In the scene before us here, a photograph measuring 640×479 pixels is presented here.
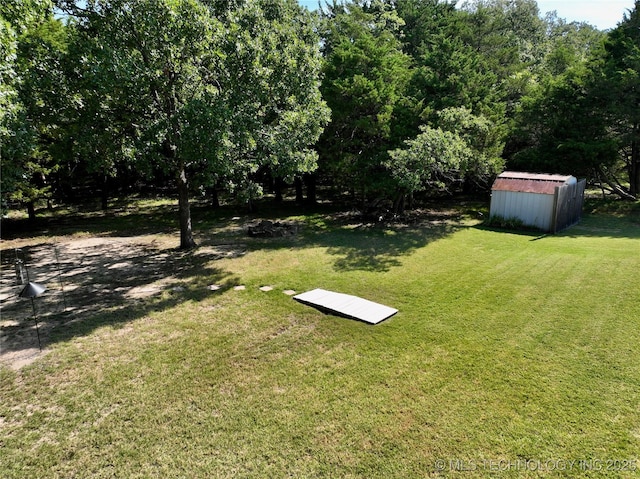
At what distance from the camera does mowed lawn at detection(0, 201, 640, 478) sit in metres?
4.18

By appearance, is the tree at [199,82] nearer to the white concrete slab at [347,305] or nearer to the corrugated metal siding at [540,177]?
the white concrete slab at [347,305]

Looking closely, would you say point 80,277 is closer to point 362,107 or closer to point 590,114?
point 362,107

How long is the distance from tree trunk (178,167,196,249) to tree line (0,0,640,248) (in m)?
0.05

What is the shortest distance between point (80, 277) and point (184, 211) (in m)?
3.51

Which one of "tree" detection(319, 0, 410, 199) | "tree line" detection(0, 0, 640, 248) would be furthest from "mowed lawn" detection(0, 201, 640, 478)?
"tree" detection(319, 0, 410, 199)

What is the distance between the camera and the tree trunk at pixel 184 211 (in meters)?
11.8

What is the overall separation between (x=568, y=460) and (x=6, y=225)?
69.0 ft

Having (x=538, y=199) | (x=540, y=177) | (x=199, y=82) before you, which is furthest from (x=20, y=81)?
(x=540, y=177)

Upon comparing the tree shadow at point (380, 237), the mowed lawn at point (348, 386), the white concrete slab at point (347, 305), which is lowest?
the mowed lawn at point (348, 386)

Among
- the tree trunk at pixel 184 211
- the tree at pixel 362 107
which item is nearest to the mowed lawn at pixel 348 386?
the tree trunk at pixel 184 211

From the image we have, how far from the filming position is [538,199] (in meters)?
14.7

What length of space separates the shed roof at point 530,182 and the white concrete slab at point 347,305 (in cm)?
1020

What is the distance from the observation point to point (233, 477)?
397 centimetres

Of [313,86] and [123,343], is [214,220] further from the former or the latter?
[123,343]
